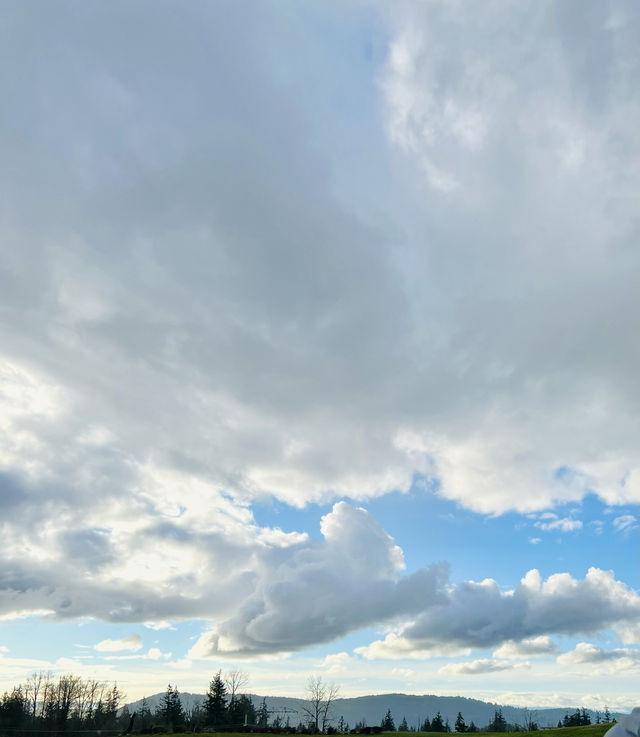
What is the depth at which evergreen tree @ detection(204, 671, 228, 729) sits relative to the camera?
140 metres

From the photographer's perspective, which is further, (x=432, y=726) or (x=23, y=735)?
(x=432, y=726)

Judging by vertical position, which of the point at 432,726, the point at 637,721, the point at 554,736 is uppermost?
the point at 637,721

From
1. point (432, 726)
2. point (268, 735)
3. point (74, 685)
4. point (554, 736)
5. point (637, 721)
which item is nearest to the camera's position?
point (637, 721)

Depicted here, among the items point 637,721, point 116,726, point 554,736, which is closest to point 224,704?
point 116,726

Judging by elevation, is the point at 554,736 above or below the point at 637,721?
below

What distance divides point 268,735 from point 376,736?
1627 centimetres

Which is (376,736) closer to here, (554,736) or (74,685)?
(554,736)

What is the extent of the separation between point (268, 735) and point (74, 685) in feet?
411

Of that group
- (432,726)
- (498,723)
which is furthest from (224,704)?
(498,723)

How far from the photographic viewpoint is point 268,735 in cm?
8700

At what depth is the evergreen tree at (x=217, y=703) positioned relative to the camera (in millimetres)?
139788

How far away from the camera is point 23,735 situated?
465 feet

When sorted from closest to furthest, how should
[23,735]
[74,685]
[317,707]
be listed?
[23,735] → [317,707] → [74,685]

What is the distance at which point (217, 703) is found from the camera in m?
144
